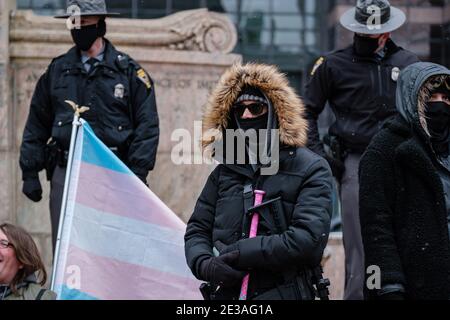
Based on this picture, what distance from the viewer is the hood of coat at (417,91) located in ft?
18.9

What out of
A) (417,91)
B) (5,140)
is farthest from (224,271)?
(5,140)

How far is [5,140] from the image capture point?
9094mm

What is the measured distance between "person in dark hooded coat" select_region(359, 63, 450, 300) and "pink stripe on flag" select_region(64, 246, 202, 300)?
68.5 inches

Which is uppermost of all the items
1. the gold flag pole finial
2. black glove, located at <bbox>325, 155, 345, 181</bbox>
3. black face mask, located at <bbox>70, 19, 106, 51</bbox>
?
black face mask, located at <bbox>70, 19, 106, 51</bbox>

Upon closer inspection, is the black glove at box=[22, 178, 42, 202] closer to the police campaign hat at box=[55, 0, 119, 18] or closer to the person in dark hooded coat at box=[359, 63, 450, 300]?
the police campaign hat at box=[55, 0, 119, 18]

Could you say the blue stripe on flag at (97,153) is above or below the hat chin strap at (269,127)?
below

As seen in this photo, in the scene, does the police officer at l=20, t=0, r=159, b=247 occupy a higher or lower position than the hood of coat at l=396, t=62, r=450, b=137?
lower

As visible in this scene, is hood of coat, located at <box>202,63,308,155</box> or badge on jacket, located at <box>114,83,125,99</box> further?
badge on jacket, located at <box>114,83,125,99</box>

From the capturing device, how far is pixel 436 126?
19.2ft

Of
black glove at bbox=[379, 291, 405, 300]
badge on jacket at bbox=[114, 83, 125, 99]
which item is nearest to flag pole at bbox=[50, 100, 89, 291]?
badge on jacket at bbox=[114, 83, 125, 99]

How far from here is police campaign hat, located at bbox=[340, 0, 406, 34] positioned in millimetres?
7590

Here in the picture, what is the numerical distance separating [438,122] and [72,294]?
244 cm

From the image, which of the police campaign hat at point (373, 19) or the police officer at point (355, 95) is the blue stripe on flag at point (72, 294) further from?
the police campaign hat at point (373, 19)

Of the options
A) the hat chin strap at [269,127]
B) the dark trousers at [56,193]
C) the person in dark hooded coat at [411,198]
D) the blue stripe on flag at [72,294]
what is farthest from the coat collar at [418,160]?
the dark trousers at [56,193]
